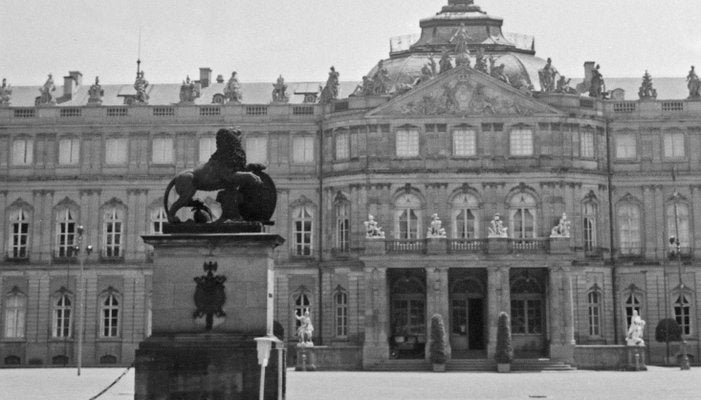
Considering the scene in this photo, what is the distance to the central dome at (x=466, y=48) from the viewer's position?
7762 centimetres

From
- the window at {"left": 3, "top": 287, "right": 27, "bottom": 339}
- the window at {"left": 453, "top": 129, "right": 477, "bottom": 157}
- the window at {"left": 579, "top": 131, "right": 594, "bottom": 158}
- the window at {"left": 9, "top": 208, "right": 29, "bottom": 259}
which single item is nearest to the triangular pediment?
the window at {"left": 453, "top": 129, "right": 477, "bottom": 157}

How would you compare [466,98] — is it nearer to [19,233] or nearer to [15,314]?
[19,233]

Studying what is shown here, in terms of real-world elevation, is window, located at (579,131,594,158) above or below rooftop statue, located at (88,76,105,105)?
below

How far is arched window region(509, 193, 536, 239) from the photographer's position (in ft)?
242

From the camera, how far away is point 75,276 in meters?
76.9

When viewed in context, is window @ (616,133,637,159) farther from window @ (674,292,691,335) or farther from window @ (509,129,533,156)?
window @ (674,292,691,335)

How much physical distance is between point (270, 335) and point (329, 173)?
50069mm

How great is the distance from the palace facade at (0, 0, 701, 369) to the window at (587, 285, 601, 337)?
3.9 inches

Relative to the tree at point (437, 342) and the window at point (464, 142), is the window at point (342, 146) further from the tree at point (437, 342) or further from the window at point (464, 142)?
the tree at point (437, 342)

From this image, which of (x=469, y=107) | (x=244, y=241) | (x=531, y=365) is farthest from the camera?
(x=469, y=107)

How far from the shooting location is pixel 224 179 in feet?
89.3

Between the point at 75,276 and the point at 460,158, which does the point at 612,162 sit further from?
the point at 75,276

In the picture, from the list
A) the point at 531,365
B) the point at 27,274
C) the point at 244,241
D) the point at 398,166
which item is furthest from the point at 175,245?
the point at 27,274

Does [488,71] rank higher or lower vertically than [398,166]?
higher
